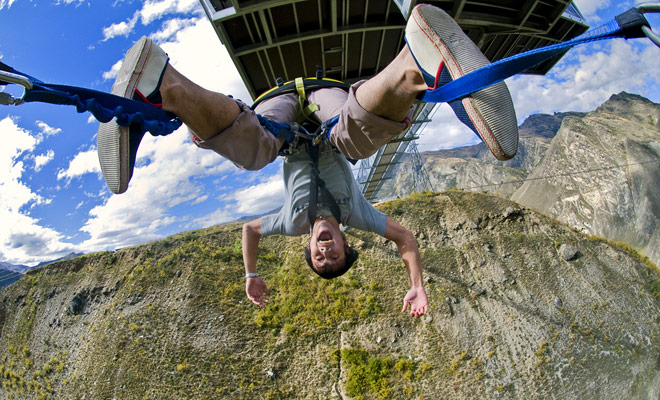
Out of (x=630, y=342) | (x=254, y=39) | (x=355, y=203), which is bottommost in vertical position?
(x=630, y=342)

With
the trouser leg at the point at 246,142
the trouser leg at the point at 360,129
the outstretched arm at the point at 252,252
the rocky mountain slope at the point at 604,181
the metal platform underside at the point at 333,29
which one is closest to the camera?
the trouser leg at the point at 360,129

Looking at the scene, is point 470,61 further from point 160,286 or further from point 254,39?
point 160,286

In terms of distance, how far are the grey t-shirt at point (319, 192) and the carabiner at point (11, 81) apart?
218cm

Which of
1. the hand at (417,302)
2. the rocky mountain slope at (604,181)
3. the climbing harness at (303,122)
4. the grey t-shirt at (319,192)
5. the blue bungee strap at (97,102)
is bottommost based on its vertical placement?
the rocky mountain slope at (604,181)

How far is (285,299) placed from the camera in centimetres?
2056

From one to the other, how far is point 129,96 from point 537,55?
2.29 metres

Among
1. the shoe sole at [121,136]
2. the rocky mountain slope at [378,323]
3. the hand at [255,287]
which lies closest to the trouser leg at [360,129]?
the shoe sole at [121,136]

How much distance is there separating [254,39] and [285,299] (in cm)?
1662

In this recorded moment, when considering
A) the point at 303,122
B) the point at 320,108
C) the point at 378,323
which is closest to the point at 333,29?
the point at 303,122

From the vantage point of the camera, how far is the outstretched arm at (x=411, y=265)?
13.9 ft

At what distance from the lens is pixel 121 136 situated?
85.1 inches

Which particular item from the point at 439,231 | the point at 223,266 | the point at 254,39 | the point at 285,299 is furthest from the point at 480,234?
the point at 254,39

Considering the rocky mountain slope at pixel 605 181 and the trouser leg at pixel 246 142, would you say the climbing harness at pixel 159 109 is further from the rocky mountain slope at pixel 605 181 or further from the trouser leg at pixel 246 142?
the rocky mountain slope at pixel 605 181

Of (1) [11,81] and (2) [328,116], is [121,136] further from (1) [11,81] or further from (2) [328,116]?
(2) [328,116]
